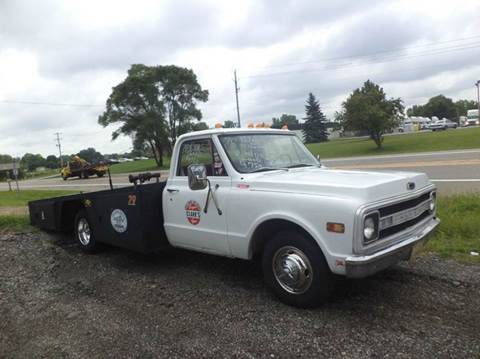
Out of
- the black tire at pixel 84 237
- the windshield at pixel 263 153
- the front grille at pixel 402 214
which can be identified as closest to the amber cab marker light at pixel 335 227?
the front grille at pixel 402 214

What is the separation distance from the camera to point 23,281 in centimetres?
557

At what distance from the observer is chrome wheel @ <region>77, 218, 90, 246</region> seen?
22.6ft

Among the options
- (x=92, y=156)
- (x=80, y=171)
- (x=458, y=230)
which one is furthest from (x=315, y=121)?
(x=458, y=230)

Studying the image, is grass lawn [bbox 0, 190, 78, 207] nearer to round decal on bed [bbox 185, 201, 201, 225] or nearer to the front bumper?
round decal on bed [bbox 185, 201, 201, 225]

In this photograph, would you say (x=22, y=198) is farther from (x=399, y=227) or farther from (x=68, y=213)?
(x=399, y=227)

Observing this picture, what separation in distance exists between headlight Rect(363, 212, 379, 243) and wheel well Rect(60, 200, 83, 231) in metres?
5.40

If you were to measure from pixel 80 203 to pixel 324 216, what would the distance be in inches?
200

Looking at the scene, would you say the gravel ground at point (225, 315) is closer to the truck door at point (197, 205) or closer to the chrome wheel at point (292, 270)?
the chrome wheel at point (292, 270)

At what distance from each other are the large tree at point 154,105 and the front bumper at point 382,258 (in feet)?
132

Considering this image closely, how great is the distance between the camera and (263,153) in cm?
489

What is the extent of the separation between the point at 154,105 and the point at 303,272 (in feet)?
138

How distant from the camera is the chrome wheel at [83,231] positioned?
688 cm

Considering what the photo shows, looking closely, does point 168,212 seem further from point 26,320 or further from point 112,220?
point 26,320

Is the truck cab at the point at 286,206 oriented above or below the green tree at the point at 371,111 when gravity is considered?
below
